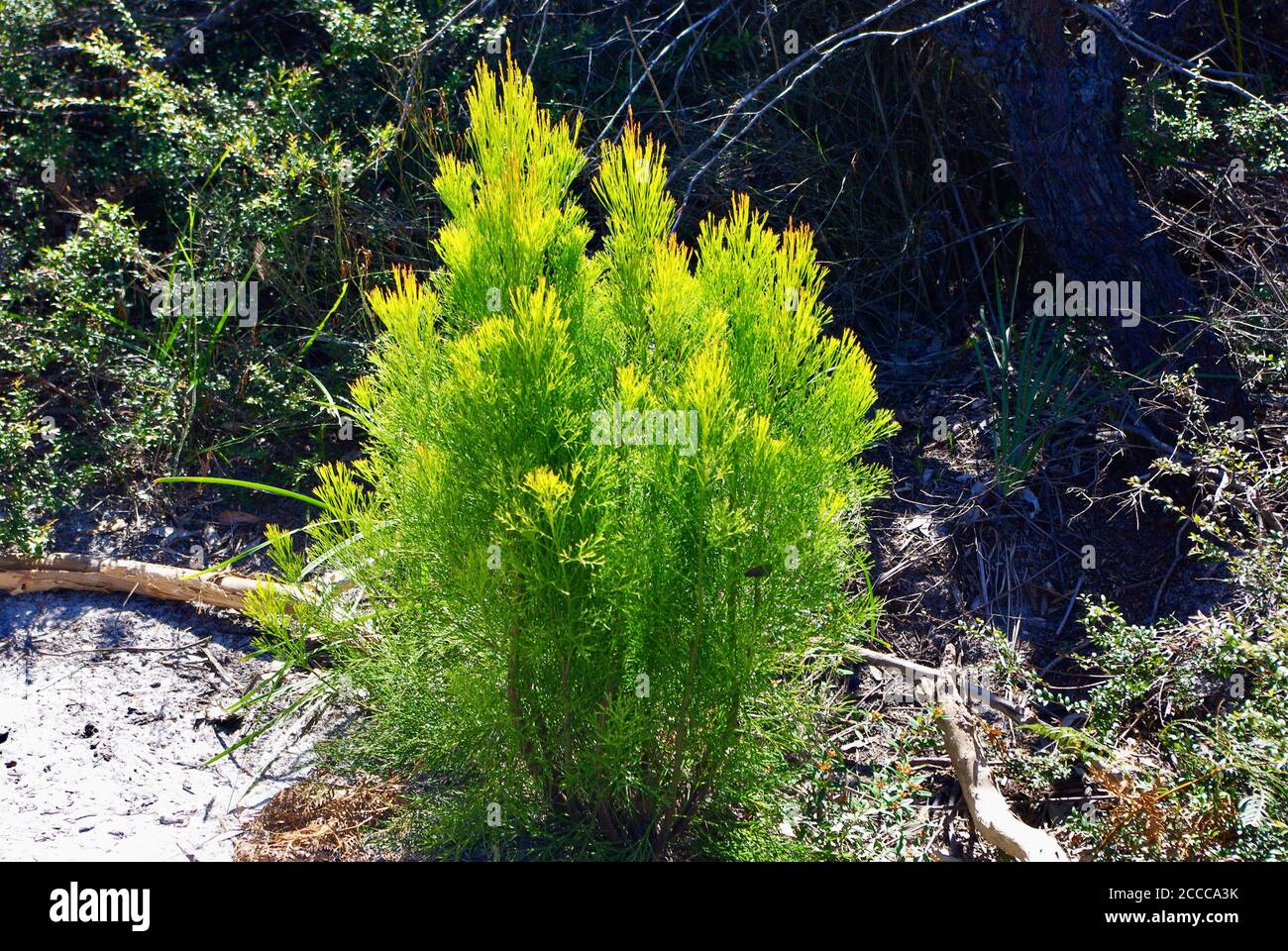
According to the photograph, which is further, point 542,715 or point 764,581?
point 542,715

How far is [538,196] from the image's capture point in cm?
256

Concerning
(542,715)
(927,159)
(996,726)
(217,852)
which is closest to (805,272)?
(542,715)

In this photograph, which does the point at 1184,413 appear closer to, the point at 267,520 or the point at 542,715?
the point at 542,715

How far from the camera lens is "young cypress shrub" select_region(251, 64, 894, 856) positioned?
2.42 meters

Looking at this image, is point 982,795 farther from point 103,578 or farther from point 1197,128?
point 103,578

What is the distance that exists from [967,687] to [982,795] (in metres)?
0.52

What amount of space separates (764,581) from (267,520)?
273 centimetres

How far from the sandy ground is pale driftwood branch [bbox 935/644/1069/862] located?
2030 mm

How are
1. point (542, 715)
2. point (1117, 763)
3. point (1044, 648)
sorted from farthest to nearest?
point (1044, 648), point (1117, 763), point (542, 715)

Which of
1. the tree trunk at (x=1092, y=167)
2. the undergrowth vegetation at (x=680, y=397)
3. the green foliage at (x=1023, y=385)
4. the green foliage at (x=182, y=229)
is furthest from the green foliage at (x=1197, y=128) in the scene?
the green foliage at (x=182, y=229)

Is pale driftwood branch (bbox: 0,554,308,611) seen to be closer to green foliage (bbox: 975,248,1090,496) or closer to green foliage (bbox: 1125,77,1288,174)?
green foliage (bbox: 975,248,1090,496)

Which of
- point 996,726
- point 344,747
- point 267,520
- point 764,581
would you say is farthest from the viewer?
point 267,520

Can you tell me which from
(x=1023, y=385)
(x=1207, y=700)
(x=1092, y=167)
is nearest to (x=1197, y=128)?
(x=1092, y=167)

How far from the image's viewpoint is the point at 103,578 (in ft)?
14.0
